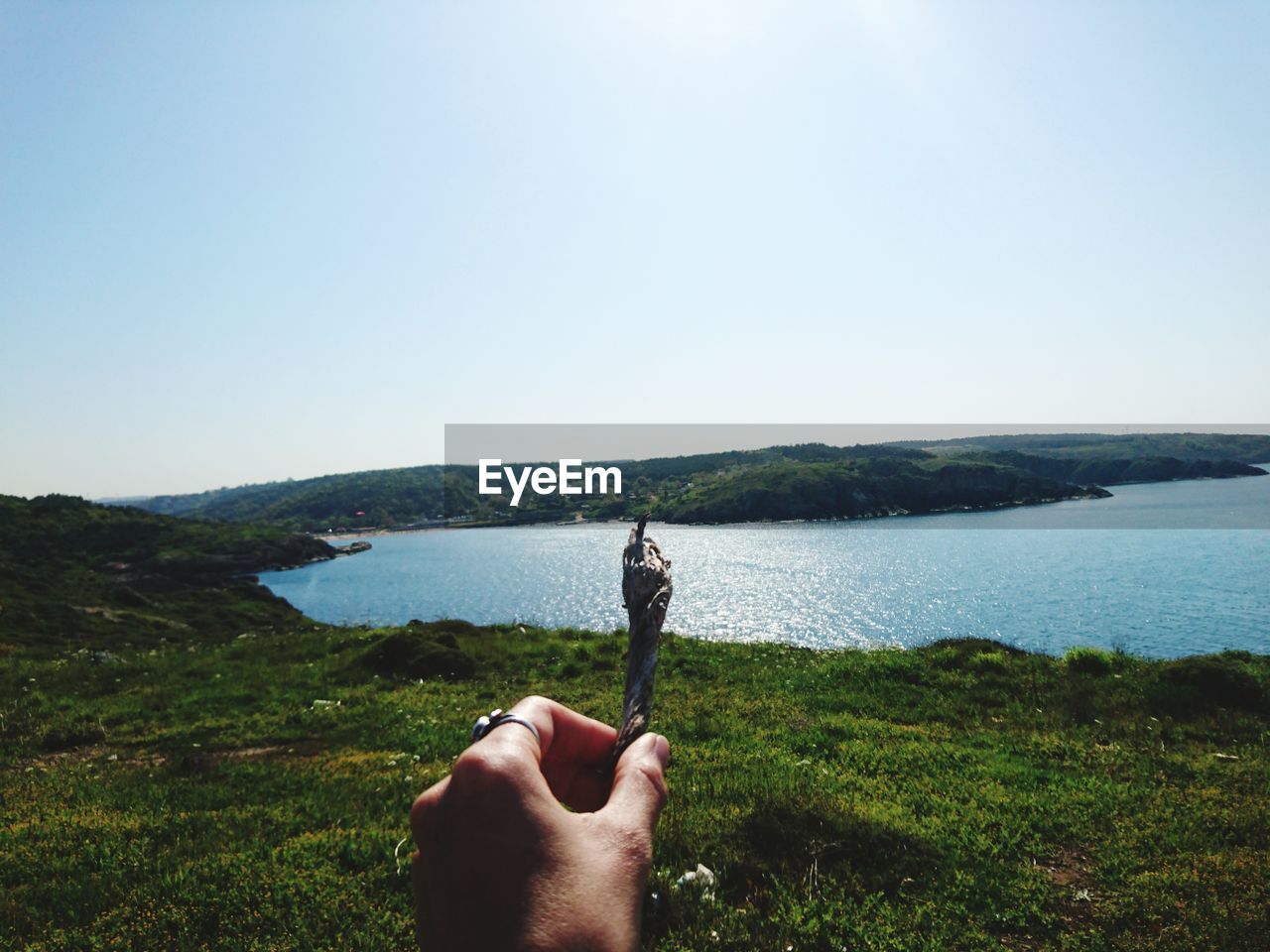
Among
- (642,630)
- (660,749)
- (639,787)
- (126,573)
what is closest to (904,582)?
(642,630)

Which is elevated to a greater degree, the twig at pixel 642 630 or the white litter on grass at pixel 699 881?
the twig at pixel 642 630

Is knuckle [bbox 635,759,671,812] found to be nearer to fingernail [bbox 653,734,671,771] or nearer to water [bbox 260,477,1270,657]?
fingernail [bbox 653,734,671,771]

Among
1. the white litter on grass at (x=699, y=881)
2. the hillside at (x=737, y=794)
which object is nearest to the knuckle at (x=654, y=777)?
the hillside at (x=737, y=794)

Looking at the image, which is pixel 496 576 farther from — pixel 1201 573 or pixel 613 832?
pixel 613 832

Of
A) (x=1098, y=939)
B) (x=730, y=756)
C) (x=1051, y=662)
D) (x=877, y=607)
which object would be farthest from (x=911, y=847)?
(x=877, y=607)

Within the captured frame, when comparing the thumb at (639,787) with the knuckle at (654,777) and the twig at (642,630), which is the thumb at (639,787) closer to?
the knuckle at (654,777)

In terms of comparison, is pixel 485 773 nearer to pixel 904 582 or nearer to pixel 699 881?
pixel 699 881
